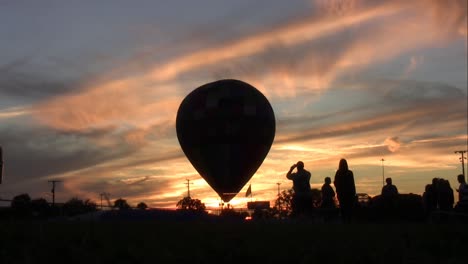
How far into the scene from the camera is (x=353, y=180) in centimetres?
2038

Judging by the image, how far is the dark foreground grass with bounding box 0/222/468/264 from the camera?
847 centimetres

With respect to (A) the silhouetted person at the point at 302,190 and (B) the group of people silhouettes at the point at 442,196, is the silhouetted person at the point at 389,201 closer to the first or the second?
(B) the group of people silhouettes at the point at 442,196

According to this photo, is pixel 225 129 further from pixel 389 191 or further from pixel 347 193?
pixel 347 193

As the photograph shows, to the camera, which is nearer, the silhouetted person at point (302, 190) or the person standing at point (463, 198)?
the silhouetted person at point (302, 190)

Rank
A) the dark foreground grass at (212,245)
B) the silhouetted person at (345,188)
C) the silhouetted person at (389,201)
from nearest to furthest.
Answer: the dark foreground grass at (212,245) → the silhouetted person at (345,188) → the silhouetted person at (389,201)

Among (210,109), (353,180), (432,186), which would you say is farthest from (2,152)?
(210,109)

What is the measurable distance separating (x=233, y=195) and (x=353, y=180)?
1170 inches

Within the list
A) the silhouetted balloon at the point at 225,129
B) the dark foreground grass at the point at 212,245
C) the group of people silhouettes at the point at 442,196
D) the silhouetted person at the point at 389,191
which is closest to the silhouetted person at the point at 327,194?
the silhouetted person at the point at 389,191

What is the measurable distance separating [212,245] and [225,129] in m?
38.1

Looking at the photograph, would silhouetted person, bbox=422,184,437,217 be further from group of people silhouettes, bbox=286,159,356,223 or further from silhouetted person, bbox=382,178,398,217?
group of people silhouettes, bbox=286,159,356,223

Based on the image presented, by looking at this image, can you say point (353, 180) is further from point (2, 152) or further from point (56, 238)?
point (56, 238)

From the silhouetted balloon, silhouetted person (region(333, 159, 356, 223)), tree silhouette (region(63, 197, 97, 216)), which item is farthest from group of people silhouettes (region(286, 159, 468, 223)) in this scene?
the silhouetted balloon

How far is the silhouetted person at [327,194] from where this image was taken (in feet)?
73.2

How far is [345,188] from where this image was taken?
2011 cm
